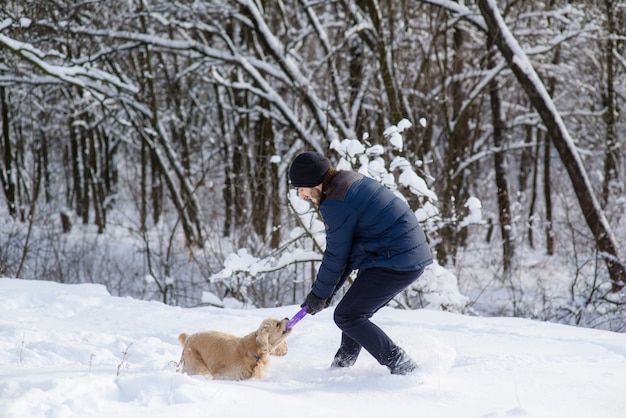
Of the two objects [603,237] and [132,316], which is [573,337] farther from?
[603,237]

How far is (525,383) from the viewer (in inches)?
166

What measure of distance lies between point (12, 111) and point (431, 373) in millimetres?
23981

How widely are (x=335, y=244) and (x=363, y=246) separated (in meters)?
0.22

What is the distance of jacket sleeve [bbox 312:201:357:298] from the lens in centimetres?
411

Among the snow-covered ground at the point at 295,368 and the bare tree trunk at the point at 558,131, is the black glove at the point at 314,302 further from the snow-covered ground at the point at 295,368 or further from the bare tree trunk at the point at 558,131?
the bare tree trunk at the point at 558,131

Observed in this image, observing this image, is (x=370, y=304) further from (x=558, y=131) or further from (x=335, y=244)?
(x=558, y=131)

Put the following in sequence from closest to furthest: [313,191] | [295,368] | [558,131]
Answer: [313,191]
[295,368]
[558,131]

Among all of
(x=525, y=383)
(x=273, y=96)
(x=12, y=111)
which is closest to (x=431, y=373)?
(x=525, y=383)

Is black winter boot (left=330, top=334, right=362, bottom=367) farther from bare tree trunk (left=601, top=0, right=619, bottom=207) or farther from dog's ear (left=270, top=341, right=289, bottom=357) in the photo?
bare tree trunk (left=601, top=0, right=619, bottom=207)

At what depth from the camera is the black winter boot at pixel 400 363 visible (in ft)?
14.2

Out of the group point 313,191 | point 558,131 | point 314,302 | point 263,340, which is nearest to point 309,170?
point 313,191

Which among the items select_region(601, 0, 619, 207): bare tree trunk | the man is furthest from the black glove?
select_region(601, 0, 619, 207): bare tree trunk

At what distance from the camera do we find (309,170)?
415 cm

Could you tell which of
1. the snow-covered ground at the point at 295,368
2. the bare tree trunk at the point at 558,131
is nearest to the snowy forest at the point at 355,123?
the bare tree trunk at the point at 558,131
